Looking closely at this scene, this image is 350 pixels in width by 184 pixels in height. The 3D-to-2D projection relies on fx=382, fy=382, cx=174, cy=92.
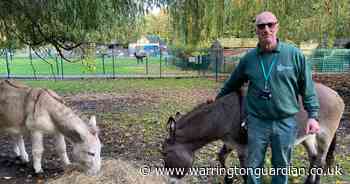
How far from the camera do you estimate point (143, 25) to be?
6.57 metres

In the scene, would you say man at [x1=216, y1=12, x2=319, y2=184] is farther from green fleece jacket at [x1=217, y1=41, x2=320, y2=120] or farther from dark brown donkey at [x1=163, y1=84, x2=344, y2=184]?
dark brown donkey at [x1=163, y1=84, x2=344, y2=184]

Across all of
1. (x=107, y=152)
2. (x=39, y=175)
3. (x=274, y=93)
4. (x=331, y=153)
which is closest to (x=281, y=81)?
(x=274, y=93)

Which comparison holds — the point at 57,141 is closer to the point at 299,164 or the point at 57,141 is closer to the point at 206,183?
the point at 206,183

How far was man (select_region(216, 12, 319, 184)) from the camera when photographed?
2982 millimetres

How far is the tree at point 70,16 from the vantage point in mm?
5473

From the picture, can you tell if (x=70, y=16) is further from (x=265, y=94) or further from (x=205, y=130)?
(x=265, y=94)

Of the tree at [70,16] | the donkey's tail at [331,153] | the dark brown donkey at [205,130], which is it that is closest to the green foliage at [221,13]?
the tree at [70,16]

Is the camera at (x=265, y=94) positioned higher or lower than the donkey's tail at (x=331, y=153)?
higher

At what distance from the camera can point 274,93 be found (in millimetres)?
3012

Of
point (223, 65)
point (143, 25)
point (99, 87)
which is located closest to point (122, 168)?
point (143, 25)

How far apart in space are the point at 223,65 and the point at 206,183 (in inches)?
720

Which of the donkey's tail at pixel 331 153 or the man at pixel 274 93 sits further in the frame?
the donkey's tail at pixel 331 153

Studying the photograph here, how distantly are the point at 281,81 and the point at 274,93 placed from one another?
11cm

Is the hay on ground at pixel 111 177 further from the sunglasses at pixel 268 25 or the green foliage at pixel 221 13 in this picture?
the green foliage at pixel 221 13
